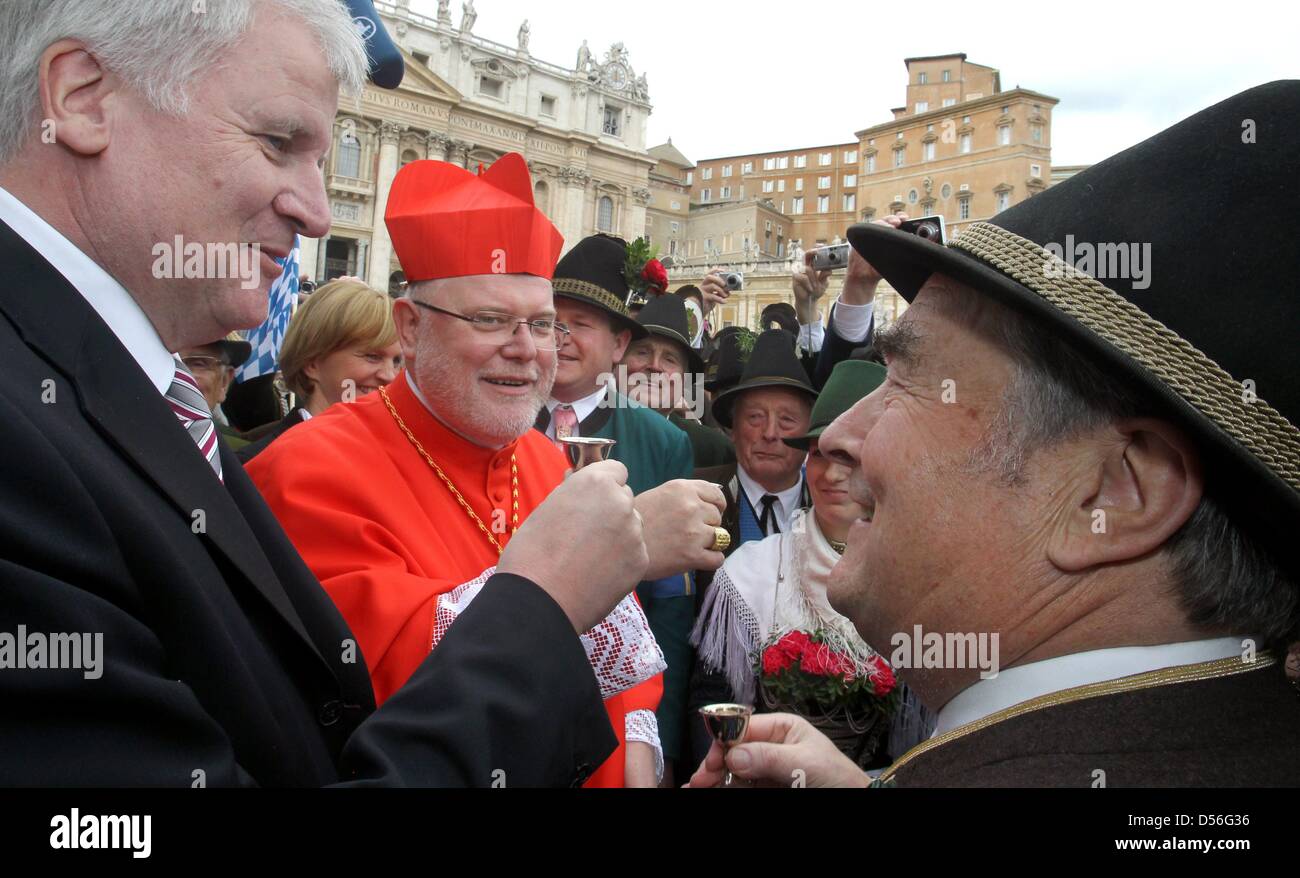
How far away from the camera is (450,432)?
291 centimetres

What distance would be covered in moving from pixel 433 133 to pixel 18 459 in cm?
5741

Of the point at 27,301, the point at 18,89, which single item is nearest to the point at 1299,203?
the point at 27,301

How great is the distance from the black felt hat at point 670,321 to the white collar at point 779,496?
1490mm

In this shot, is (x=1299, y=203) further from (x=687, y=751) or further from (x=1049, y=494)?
(x=687, y=751)

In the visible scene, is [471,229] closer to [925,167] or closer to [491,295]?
[491,295]

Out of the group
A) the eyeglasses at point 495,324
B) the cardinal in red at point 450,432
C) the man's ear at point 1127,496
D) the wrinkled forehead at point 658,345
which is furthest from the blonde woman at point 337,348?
the man's ear at point 1127,496

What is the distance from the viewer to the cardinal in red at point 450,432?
2.38m

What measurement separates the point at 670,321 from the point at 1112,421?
17.0 feet

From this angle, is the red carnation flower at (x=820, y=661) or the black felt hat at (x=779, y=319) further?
the black felt hat at (x=779, y=319)

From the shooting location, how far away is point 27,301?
1202mm

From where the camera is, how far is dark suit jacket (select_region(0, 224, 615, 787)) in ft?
3.19

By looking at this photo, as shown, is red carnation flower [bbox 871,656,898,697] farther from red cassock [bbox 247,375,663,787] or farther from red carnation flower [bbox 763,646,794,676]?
red cassock [bbox 247,375,663,787]

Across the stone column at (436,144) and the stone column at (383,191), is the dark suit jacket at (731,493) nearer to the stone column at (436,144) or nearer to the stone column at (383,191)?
the stone column at (383,191)

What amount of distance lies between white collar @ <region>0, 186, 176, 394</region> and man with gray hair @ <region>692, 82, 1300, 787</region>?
3.84 feet
